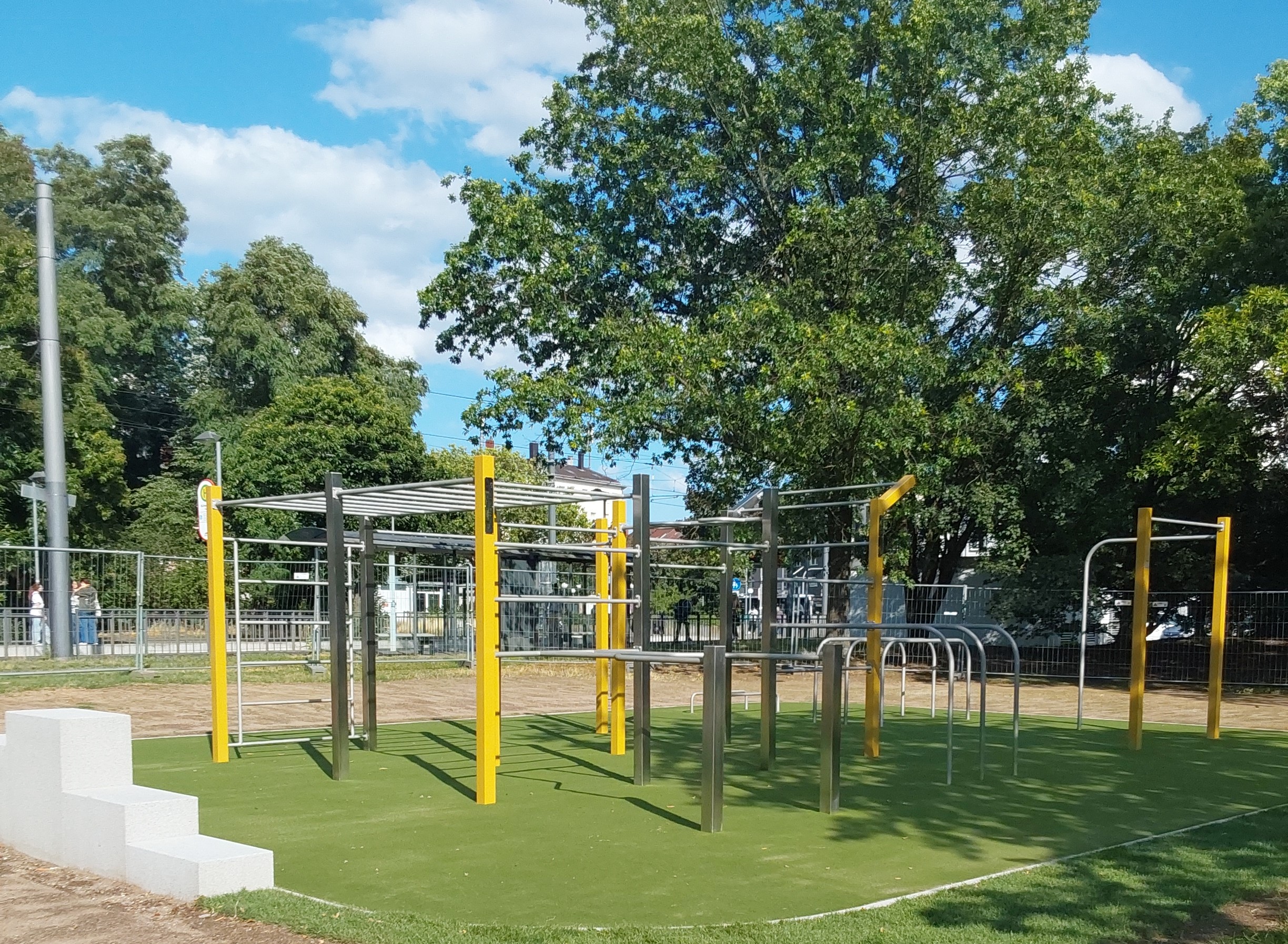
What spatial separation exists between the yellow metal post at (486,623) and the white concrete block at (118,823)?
6.21 ft

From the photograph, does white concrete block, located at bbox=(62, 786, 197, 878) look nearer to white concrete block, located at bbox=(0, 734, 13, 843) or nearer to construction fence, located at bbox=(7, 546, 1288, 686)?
white concrete block, located at bbox=(0, 734, 13, 843)

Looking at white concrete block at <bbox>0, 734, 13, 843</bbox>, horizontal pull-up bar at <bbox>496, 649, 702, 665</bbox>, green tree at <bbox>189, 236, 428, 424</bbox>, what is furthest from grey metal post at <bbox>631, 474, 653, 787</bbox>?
green tree at <bbox>189, 236, 428, 424</bbox>

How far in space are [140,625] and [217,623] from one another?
7032 millimetres

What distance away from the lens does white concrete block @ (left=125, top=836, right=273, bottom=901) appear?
4867mm

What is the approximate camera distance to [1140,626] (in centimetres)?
1079

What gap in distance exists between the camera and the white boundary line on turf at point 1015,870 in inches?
184

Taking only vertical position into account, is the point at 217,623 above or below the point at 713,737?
above

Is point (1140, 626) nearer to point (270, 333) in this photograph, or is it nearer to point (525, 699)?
point (525, 699)

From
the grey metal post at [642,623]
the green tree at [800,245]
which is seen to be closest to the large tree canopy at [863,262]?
the green tree at [800,245]

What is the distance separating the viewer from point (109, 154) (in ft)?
138

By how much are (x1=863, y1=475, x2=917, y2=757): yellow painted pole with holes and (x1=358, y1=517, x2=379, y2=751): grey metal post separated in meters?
3.95

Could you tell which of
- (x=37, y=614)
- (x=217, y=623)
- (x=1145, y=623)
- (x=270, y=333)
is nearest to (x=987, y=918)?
(x=217, y=623)

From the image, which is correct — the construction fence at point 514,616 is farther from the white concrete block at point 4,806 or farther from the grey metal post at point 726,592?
the white concrete block at point 4,806

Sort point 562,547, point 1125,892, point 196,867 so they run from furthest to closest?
point 562,547, point 1125,892, point 196,867
